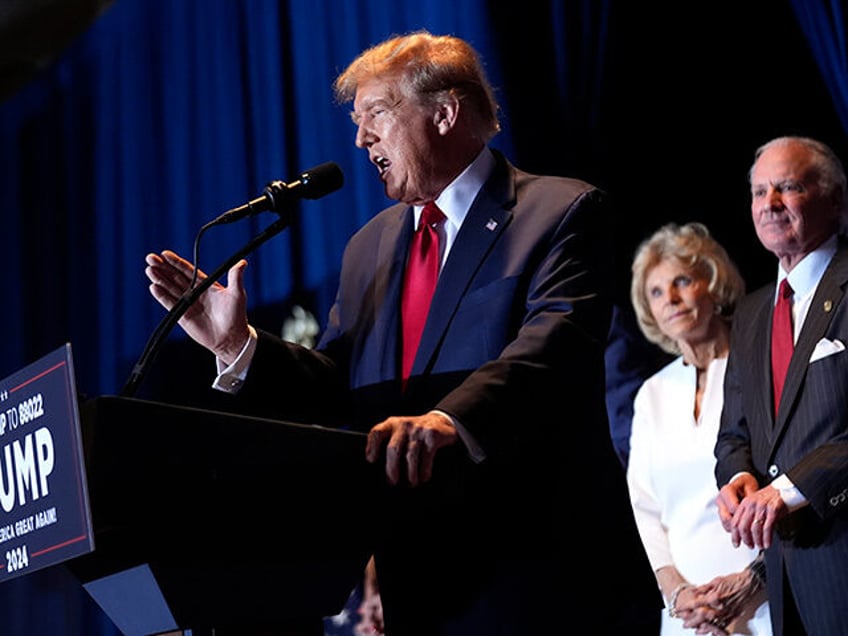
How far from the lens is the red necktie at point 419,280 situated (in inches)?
77.9

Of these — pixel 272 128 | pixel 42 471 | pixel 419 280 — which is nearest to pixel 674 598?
pixel 419 280

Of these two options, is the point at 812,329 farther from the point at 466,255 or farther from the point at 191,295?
the point at 191,295

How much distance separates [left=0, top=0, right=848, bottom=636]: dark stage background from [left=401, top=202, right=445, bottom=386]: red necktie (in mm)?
465

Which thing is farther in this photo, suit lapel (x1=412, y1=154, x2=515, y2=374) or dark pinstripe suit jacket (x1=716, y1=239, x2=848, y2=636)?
dark pinstripe suit jacket (x1=716, y1=239, x2=848, y2=636)

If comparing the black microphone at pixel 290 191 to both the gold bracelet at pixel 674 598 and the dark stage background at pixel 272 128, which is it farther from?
the gold bracelet at pixel 674 598

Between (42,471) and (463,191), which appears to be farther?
(463,191)

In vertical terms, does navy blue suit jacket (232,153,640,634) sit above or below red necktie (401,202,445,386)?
below

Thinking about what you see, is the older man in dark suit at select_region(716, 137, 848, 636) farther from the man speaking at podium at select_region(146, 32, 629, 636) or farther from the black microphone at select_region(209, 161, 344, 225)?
the black microphone at select_region(209, 161, 344, 225)

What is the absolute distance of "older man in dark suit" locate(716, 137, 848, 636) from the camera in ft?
7.93

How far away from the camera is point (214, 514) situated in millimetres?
1458

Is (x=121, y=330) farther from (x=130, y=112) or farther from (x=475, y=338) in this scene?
(x=475, y=338)

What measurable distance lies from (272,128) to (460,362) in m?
2.92

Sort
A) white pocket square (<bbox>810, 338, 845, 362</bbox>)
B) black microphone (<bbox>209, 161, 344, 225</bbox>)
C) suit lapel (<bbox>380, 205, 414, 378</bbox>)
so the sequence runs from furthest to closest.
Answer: white pocket square (<bbox>810, 338, 845, 362</bbox>)
suit lapel (<bbox>380, 205, 414, 378</bbox>)
black microphone (<bbox>209, 161, 344, 225</bbox>)

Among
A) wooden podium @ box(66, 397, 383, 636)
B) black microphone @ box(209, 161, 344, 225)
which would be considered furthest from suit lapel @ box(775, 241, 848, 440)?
wooden podium @ box(66, 397, 383, 636)
